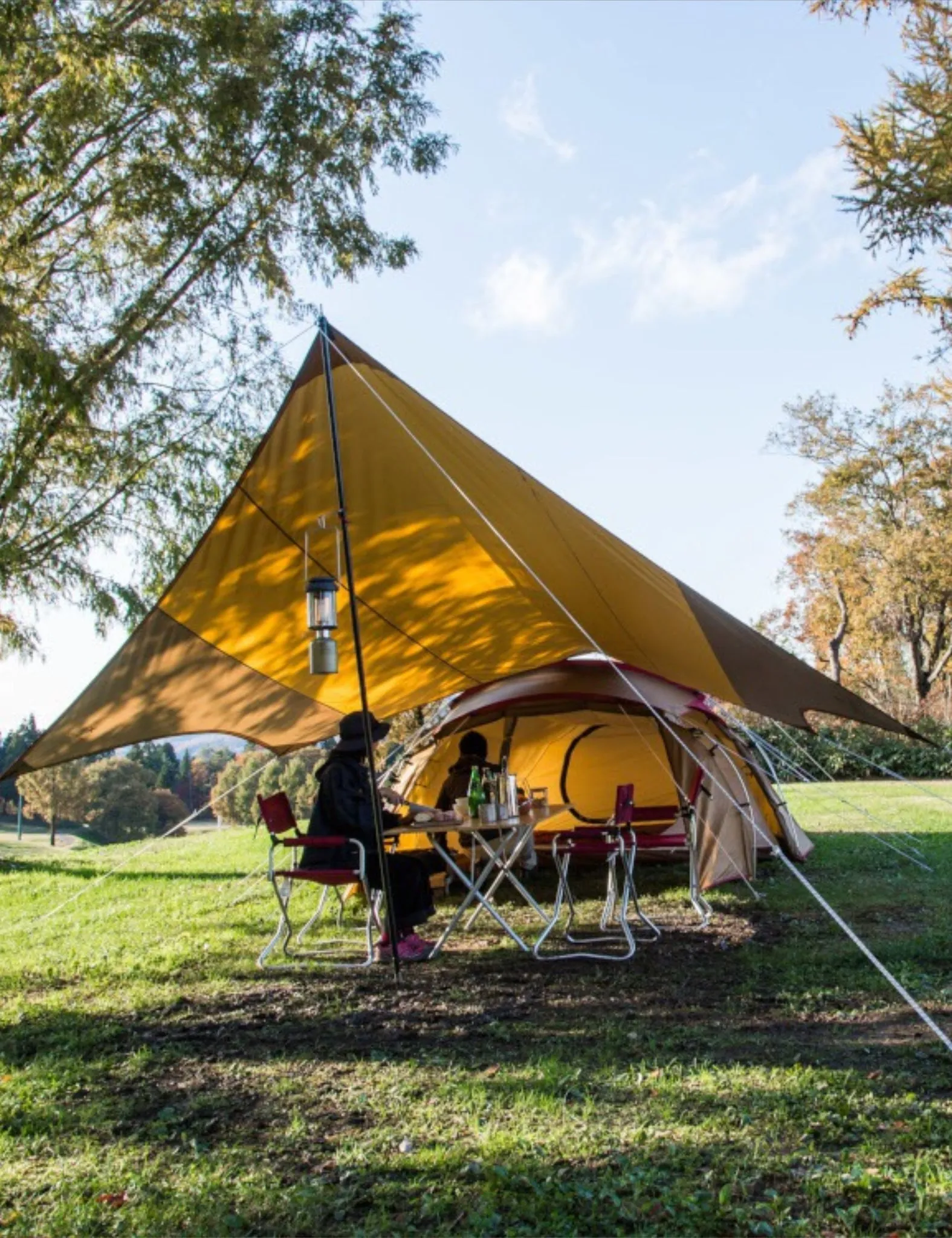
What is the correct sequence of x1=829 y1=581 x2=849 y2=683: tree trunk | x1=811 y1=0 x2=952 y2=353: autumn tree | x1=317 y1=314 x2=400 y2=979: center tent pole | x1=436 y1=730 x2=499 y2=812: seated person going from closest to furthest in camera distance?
x1=317 y1=314 x2=400 y2=979: center tent pole → x1=436 y1=730 x2=499 y2=812: seated person → x1=811 y1=0 x2=952 y2=353: autumn tree → x1=829 y1=581 x2=849 y2=683: tree trunk

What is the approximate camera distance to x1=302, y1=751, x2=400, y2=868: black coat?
513cm

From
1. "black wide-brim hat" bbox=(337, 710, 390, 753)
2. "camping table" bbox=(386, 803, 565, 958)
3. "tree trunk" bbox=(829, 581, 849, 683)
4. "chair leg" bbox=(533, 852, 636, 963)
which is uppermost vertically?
"tree trunk" bbox=(829, 581, 849, 683)

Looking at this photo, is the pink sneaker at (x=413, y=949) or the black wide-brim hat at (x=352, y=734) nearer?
the pink sneaker at (x=413, y=949)

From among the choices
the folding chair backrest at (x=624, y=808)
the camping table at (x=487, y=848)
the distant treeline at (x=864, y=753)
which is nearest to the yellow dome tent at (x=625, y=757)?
the folding chair backrest at (x=624, y=808)

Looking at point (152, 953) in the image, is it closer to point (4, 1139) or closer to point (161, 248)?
point (4, 1139)

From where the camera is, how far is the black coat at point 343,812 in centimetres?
513

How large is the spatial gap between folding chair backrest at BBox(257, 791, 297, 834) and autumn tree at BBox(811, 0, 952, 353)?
326 inches

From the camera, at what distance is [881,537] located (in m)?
25.9

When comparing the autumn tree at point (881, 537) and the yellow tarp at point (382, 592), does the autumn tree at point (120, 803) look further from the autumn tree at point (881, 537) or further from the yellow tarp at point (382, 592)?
the autumn tree at point (881, 537)

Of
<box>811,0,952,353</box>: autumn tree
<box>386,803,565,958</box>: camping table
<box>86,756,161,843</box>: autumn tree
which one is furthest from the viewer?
<box>86,756,161,843</box>: autumn tree

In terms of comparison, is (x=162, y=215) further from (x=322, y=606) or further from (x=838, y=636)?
(x=838, y=636)

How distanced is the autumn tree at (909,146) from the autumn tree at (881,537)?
15035 millimetres

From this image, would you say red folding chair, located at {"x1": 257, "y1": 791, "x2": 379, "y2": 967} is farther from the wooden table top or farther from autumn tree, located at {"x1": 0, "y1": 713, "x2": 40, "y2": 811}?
autumn tree, located at {"x1": 0, "y1": 713, "x2": 40, "y2": 811}

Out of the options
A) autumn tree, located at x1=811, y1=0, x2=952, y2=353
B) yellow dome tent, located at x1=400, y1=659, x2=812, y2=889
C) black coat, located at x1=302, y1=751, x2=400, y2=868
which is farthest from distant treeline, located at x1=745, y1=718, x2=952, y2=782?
black coat, located at x1=302, y1=751, x2=400, y2=868
